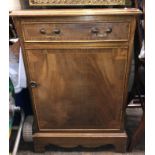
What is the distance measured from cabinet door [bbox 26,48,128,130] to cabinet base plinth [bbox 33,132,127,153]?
2.0 inches

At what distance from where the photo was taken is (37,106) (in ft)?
4.39

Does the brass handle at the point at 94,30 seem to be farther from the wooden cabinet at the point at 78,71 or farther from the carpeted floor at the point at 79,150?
the carpeted floor at the point at 79,150

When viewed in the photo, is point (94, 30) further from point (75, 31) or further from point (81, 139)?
point (81, 139)

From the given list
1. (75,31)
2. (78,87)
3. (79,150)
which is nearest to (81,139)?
(79,150)

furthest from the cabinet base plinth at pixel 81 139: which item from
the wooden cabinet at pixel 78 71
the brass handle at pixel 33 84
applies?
the brass handle at pixel 33 84

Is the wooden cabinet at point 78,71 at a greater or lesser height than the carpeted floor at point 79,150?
greater

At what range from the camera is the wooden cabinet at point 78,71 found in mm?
1106

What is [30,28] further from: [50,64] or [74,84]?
[74,84]

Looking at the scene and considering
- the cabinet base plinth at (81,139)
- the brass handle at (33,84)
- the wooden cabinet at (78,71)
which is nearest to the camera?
the wooden cabinet at (78,71)

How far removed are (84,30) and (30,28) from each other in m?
0.24

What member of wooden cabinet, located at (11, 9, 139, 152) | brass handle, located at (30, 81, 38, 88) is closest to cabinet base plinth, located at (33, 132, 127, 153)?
wooden cabinet, located at (11, 9, 139, 152)

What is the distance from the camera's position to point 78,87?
1274 mm

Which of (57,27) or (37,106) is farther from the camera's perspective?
(37,106)
